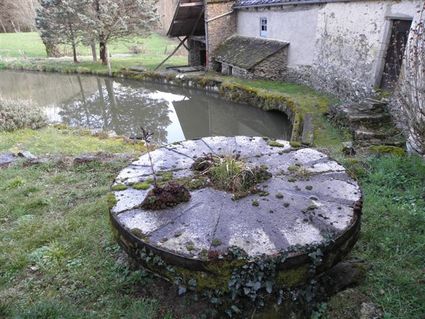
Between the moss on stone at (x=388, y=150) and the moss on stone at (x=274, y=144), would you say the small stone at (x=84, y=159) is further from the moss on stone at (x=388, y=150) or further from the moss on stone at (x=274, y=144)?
the moss on stone at (x=388, y=150)

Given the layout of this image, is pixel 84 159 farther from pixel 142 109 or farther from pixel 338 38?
pixel 338 38

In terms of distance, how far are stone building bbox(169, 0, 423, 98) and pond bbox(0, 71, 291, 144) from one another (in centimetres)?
236

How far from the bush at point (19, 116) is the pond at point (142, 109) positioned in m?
1.61

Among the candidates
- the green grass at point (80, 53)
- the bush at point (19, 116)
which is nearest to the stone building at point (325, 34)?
the green grass at point (80, 53)

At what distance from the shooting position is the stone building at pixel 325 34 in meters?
8.86

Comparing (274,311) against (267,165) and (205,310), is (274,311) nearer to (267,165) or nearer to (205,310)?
(205,310)

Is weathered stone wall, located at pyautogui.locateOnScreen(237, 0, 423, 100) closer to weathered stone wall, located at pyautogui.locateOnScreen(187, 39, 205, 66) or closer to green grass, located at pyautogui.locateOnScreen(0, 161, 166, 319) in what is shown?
weathered stone wall, located at pyautogui.locateOnScreen(187, 39, 205, 66)

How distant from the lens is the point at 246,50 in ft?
49.4

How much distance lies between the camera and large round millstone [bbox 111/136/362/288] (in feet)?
9.06

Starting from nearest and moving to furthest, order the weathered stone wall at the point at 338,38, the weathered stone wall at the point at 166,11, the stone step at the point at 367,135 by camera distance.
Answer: the stone step at the point at 367,135 → the weathered stone wall at the point at 338,38 → the weathered stone wall at the point at 166,11

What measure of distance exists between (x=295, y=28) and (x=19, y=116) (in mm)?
10001

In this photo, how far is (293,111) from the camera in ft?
33.3

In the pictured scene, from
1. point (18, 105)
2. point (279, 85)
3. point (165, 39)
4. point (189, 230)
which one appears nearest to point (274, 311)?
point (189, 230)

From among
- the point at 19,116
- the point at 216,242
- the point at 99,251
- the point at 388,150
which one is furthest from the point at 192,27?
the point at 216,242
